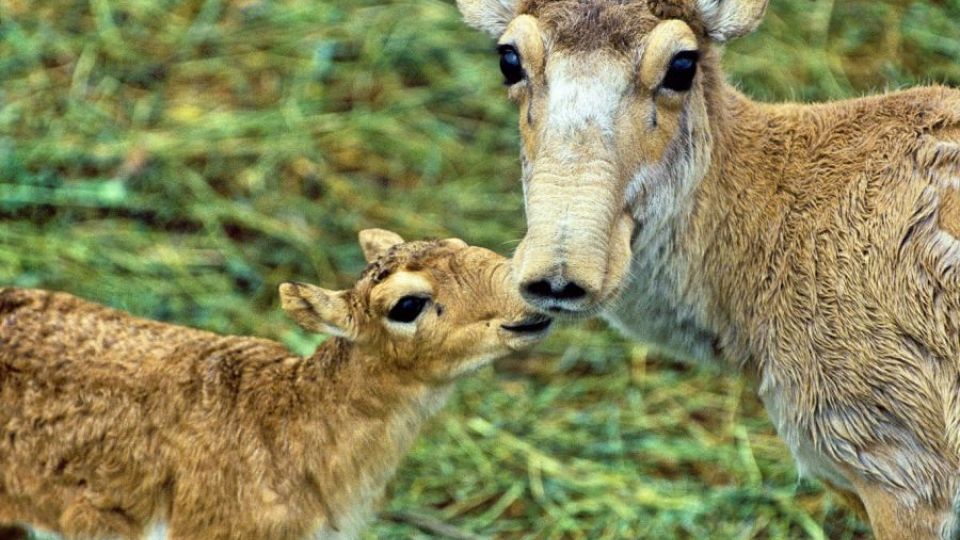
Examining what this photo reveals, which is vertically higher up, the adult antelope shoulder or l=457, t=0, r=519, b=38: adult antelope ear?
l=457, t=0, r=519, b=38: adult antelope ear

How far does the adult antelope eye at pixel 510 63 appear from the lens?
676 cm

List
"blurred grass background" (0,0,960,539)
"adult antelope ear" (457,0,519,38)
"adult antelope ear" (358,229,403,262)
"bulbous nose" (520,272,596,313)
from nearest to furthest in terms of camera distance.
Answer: "bulbous nose" (520,272,596,313) → "adult antelope ear" (457,0,519,38) → "adult antelope ear" (358,229,403,262) → "blurred grass background" (0,0,960,539)

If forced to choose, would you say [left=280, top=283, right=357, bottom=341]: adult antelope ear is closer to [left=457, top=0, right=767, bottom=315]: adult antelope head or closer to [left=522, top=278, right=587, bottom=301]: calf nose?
[left=457, top=0, right=767, bottom=315]: adult antelope head

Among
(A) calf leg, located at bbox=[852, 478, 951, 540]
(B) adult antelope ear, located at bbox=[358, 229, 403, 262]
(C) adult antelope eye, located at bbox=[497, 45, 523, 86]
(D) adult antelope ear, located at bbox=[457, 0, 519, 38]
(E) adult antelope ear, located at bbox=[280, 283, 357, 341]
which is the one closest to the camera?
(A) calf leg, located at bbox=[852, 478, 951, 540]

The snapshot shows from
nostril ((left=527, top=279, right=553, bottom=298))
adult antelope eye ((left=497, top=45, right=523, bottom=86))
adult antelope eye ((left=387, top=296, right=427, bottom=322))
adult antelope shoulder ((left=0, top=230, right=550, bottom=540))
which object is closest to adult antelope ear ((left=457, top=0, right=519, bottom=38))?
adult antelope eye ((left=497, top=45, right=523, bottom=86))

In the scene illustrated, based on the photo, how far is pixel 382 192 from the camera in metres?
11.2

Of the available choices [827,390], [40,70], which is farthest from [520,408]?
[40,70]

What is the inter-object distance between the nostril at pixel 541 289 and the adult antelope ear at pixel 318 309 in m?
1.18

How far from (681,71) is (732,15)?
40 centimetres

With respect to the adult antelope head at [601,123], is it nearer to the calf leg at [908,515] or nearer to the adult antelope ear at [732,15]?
A: the adult antelope ear at [732,15]

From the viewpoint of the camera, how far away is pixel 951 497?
6570mm

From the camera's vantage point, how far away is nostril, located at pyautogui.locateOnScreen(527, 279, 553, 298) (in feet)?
20.1

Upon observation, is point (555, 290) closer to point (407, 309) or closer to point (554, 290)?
point (554, 290)

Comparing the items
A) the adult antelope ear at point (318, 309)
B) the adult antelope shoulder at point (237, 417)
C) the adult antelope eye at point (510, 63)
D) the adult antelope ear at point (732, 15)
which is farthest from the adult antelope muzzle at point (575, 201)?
the adult antelope ear at point (318, 309)
